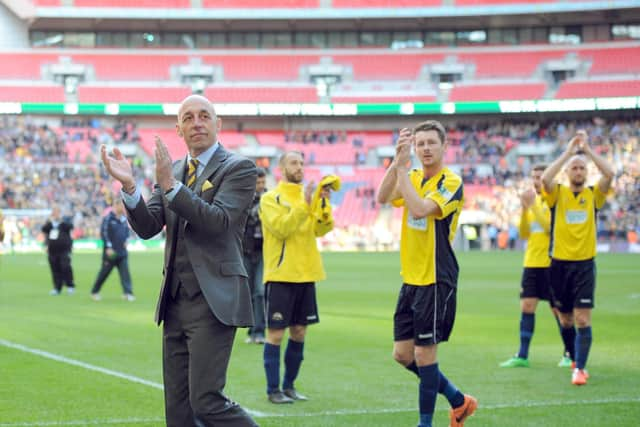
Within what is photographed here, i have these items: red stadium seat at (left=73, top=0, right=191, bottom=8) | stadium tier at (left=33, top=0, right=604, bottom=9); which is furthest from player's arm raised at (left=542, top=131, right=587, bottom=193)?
red stadium seat at (left=73, top=0, right=191, bottom=8)

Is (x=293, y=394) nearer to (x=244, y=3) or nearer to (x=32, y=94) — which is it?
(x=32, y=94)

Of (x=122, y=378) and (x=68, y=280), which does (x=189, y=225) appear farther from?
(x=68, y=280)

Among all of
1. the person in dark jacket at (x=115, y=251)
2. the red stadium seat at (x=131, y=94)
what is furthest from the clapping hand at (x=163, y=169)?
the red stadium seat at (x=131, y=94)

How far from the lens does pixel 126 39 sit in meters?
64.0

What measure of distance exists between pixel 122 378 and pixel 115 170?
5.36 meters

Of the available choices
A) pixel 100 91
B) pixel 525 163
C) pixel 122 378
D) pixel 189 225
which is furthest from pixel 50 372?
pixel 100 91

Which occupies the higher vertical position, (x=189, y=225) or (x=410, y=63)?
(x=410, y=63)

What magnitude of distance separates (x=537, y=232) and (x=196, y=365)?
7111mm

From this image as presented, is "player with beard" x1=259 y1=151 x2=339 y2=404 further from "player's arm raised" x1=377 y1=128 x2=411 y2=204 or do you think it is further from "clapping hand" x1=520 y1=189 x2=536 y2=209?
"clapping hand" x1=520 y1=189 x2=536 y2=209

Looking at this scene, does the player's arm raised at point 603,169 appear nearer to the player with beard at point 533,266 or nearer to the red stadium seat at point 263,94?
the player with beard at point 533,266

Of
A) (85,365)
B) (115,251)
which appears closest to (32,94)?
(115,251)

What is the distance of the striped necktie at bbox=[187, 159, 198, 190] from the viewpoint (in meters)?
5.28

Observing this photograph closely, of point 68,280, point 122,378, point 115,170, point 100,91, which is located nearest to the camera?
point 115,170

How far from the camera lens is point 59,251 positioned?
21.4 meters
